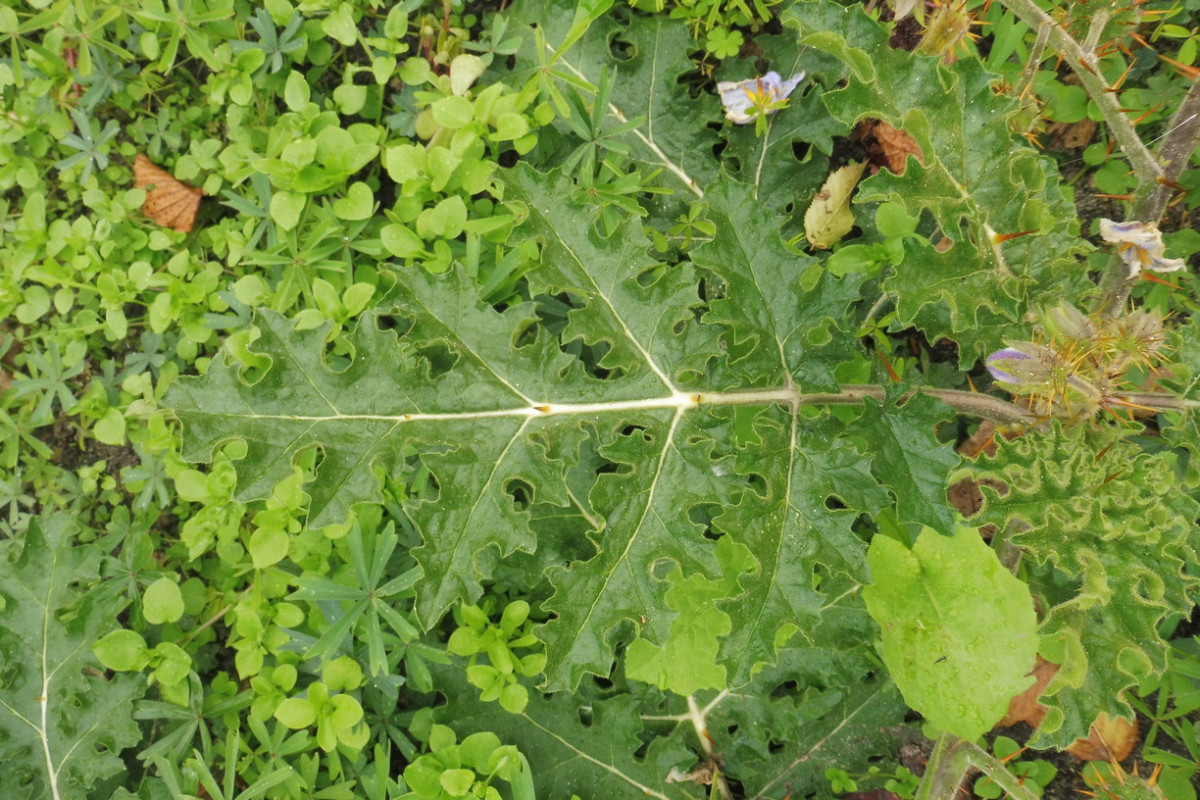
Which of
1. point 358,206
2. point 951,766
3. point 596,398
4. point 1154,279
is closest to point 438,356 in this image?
point 596,398

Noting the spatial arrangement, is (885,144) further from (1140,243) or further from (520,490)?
(520,490)

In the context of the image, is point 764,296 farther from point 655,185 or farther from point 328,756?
point 328,756

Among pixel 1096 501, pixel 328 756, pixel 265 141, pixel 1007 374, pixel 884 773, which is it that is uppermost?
pixel 265 141

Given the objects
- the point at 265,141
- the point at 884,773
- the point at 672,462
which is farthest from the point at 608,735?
the point at 265,141

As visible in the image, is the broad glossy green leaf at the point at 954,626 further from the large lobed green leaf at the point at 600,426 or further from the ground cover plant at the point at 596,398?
the large lobed green leaf at the point at 600,426

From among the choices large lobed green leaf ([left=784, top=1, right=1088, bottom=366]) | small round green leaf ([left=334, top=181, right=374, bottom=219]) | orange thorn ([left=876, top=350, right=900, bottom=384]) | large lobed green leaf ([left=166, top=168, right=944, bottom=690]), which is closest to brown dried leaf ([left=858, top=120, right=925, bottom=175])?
orange thorn ([left=876, top=350, right=900, bottom=384])

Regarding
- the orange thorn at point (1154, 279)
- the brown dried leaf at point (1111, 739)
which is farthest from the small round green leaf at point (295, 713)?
the orange thorn at point (1154, 279)
